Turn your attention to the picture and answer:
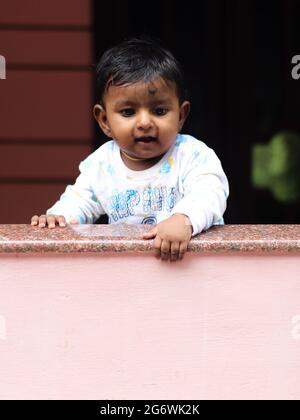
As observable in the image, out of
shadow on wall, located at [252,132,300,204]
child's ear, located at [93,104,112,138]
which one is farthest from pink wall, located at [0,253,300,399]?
shadow on wall, located at [252,132,300,204]

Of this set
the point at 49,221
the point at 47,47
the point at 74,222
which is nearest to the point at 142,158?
the point at 74,222

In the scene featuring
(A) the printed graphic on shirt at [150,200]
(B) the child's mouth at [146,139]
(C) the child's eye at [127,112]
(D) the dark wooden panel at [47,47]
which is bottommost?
(A) the printed graphic on shirt at [150,200]

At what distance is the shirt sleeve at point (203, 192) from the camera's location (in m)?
2.60

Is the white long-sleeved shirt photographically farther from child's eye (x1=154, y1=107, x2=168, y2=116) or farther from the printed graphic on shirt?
child's eye (x1=154, y1=107, x2=168, y2=116)

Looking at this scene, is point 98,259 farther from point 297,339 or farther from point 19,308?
point 297,339

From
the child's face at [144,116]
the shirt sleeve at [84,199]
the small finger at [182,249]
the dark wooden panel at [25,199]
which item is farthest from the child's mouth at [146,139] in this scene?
the dark wooden panel at [25,199]

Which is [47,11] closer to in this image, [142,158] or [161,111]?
[142,158]

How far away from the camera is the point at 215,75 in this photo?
5320 millimetres

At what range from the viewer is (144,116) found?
2832 millimetres

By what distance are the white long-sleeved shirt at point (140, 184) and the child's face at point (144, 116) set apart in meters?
0.09

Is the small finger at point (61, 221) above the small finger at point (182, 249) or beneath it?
above

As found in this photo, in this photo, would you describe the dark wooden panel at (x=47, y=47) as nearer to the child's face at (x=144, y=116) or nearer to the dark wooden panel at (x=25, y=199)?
the dark wooden panel at (x=25, y=199)

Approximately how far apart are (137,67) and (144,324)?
916 millimetres

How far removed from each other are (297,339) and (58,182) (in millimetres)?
3137
